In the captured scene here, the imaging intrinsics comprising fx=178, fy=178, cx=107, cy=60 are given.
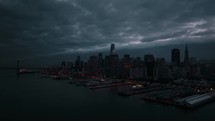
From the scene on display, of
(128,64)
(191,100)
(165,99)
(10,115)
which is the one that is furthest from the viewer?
(128,64)

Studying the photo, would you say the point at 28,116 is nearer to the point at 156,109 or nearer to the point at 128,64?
the point at 156,109

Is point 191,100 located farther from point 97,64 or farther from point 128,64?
point 97,64

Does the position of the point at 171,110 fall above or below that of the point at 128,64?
below

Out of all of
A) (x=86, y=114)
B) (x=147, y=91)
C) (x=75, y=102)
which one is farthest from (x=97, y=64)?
(x=86, y=114)

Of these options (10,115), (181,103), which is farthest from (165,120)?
(10,115)

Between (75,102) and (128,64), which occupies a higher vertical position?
(128,64)

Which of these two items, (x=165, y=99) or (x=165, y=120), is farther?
(x=165, y=99)

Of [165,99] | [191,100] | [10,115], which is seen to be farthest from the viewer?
[165,99]

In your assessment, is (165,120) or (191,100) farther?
(191,100)

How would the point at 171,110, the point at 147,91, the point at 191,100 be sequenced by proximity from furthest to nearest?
the point at 147,91 → the point at 191,100 → the point at 171,110
